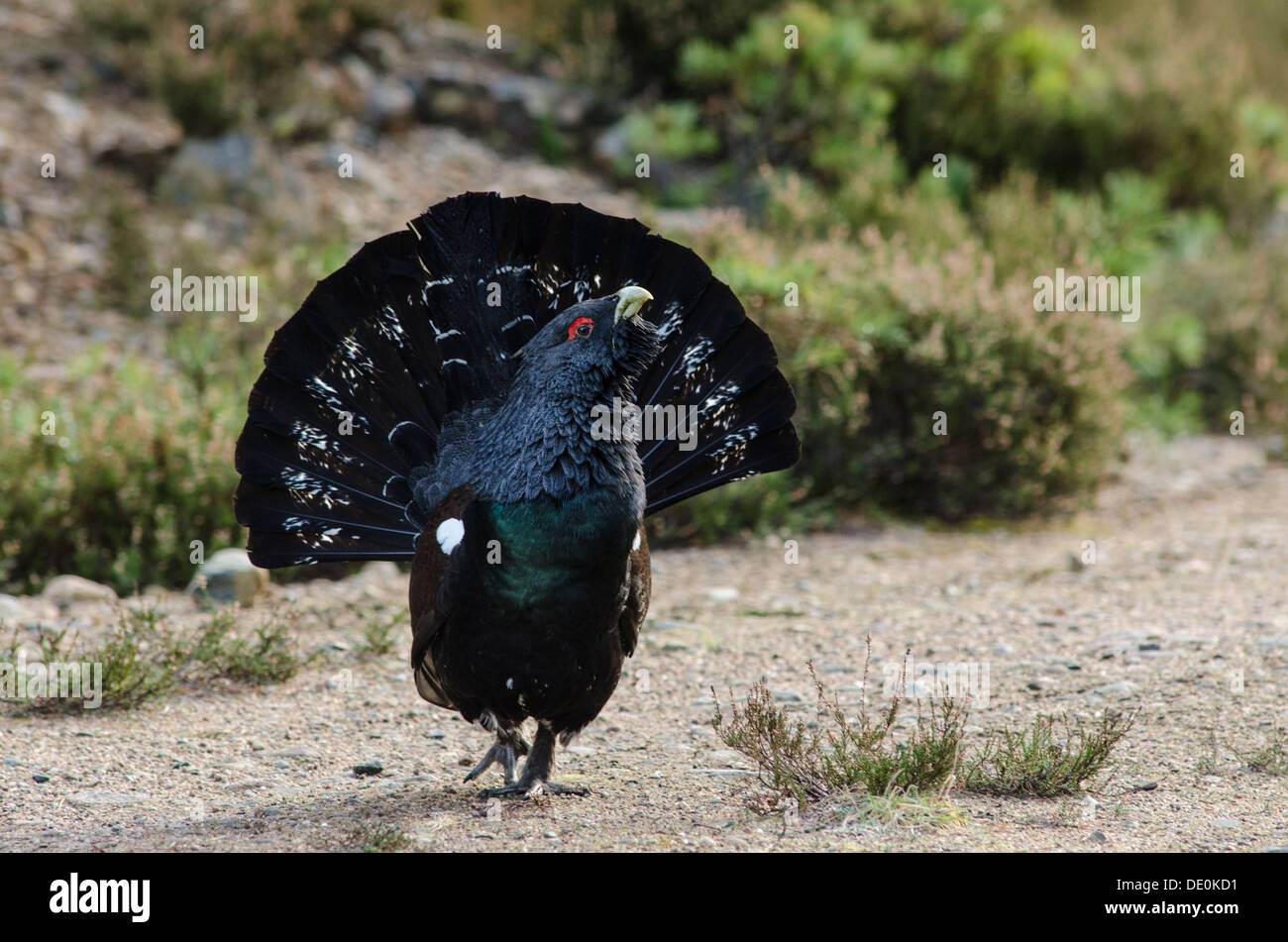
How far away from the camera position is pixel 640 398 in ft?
14.8

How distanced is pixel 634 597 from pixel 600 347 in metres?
0.79

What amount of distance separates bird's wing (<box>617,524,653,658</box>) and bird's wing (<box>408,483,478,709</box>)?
0.51m

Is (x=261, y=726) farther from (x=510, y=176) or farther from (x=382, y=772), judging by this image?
(x=510, y=176)

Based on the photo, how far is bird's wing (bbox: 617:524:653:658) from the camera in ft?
13.4

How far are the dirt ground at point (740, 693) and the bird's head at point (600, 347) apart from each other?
4.23ft

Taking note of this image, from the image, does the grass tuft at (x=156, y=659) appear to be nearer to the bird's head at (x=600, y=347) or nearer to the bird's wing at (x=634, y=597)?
the bird's wing at (x=634, y=597)

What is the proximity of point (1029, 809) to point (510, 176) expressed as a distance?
8007 mm

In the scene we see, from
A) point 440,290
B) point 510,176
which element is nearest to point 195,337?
point 510,176

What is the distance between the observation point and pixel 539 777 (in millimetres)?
4332

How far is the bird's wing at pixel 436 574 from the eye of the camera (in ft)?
13.0
